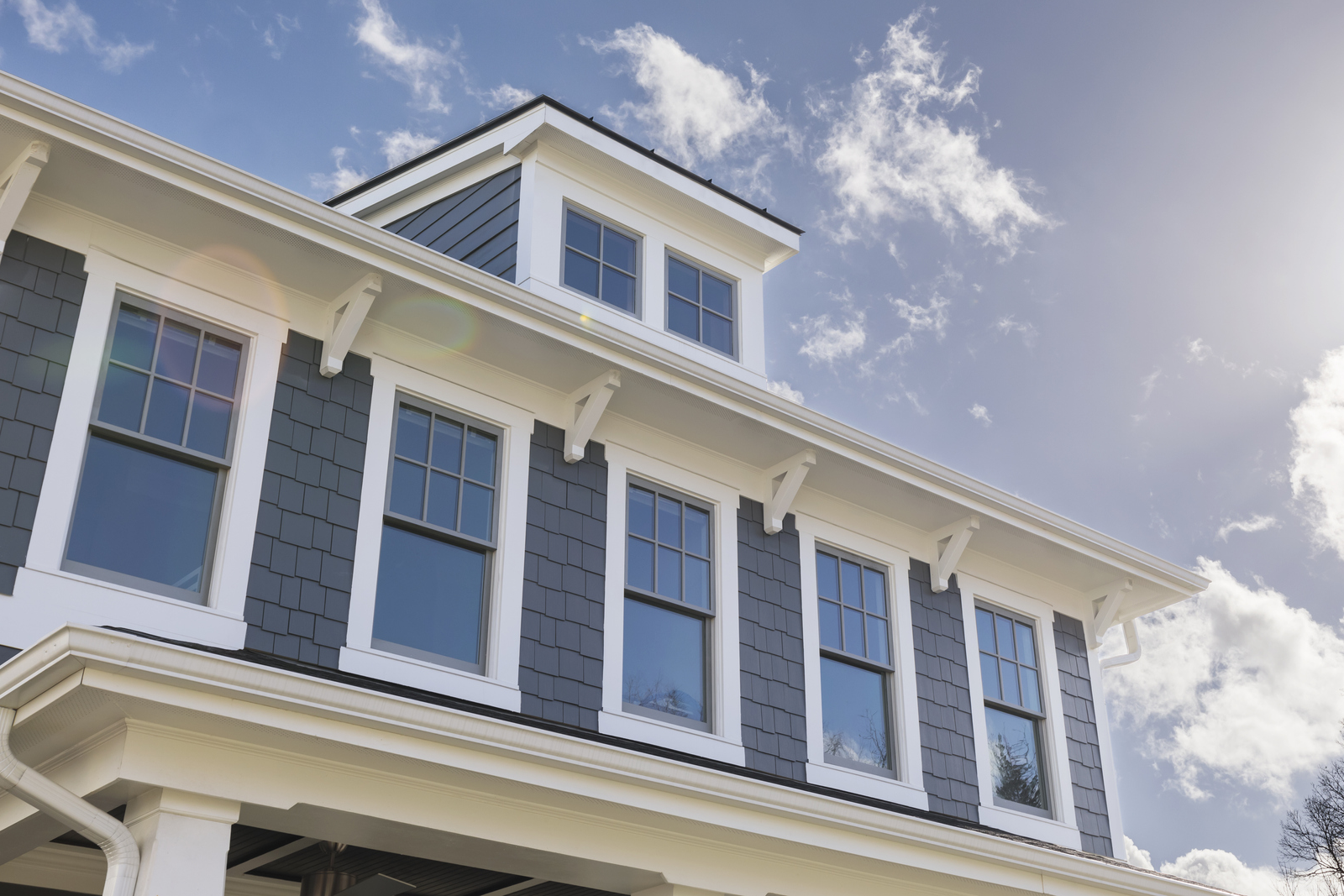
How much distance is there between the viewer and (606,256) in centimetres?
1002

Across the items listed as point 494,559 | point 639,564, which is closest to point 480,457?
point 494,559

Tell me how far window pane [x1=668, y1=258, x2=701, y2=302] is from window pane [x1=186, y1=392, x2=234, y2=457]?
168 inches

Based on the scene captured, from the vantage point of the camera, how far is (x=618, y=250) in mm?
10156

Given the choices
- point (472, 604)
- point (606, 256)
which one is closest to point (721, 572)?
point (472, 604)

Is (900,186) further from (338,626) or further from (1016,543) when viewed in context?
(338,626)

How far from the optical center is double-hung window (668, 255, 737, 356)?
10281mm

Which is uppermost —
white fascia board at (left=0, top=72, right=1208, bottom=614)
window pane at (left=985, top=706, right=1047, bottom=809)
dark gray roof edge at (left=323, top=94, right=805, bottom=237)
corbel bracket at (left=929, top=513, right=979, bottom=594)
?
dark gray roof edge at (left=323, top=94, right=805, bottom=237)

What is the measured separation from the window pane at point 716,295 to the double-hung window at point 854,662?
91.4 inches

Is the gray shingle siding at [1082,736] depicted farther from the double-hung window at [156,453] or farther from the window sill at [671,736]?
the double-hung window at [156,453]

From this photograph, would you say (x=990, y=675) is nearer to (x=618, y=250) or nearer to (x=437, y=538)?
(x=618, y=250)

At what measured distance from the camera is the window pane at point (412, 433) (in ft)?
25.4

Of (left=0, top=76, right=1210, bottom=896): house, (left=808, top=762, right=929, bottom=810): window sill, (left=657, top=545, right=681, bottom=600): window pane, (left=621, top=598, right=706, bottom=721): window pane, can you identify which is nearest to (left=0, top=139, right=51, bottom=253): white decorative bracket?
(left=0, top=76, right=1210, bottom=896): house

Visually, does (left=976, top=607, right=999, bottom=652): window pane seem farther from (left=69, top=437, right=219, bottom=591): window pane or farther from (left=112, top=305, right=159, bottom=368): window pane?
(left=112, top=305, right=159, bottom=368): window pane

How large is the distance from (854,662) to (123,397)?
5444 mm
